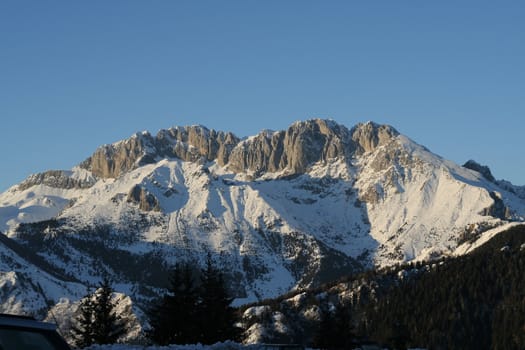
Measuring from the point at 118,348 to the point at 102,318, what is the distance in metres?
59.8

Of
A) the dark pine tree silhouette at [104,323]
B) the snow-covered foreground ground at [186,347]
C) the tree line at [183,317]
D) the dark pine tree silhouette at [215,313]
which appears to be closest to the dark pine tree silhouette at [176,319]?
the tree line at [183,317]

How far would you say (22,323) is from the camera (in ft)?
31.0

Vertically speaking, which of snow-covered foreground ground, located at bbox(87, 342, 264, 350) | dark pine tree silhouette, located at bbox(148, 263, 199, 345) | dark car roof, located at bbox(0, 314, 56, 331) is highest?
dark pine tree silhouette, located at bbox(148, 263, 199, 345)

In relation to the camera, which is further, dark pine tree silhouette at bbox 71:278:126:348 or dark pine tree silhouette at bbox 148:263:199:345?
dark pine tree silhouette at bbox 71:278:126:348

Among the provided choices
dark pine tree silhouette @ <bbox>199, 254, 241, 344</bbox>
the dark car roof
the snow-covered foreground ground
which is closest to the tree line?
dark pine tree silhouette @ <bbox>199, 254, 241, 344</bbox>

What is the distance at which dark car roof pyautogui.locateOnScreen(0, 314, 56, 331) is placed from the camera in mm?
9328

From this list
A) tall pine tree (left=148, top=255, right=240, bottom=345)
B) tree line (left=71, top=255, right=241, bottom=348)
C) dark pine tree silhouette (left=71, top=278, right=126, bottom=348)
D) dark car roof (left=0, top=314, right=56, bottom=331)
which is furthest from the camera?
dark pine tree silhouette (left=71, top=278, right=126, bottom=348)

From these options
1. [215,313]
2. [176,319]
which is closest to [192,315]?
[176,319]

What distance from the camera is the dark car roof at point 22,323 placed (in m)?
9.33

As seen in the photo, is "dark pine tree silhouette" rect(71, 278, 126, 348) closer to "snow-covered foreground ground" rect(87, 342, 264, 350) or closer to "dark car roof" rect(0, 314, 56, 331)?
"snow-covered foreground ground" rect(87, 342, 264, 350)

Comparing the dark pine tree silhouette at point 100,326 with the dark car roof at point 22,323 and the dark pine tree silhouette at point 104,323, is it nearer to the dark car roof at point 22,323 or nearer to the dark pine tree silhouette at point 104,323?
the dark pine tree silhouette at point 104,323

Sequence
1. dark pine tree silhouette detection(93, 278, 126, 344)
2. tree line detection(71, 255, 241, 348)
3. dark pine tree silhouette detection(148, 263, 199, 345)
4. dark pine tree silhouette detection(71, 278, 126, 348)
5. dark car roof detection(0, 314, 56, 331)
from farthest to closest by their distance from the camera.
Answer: dark pine tree silhouette detection(93, 278, 126, 344)
dark pine tree silhouette detection(71, 278, 126, 348)
tree line detection(71, 255, 241, 348)
dark pine tree silhouette detection(148, 263, 199, 345)
dark car roof detection(0, 314, 56, 331)

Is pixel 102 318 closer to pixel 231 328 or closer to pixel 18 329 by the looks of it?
pixel 231 328

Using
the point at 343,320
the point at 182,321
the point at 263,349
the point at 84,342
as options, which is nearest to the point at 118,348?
the point at 263,349
